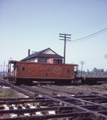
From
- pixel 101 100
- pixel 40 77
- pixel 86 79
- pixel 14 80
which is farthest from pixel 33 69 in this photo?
pixel 101 100

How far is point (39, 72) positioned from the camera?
77.8ft

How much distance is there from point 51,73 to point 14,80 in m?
5.45

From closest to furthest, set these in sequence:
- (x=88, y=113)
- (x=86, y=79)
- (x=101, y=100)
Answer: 1. (x=88, y=113)
2. (x=101, y=100)
3. (x=86, y=79)

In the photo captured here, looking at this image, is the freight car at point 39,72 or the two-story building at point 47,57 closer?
the freight car at point 39,72

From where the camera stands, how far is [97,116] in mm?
4945

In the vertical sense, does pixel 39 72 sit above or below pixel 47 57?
below

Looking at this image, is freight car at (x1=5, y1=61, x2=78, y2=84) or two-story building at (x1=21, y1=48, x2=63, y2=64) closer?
freight car at (x1=5, y1=61, x2=78, y2=84)

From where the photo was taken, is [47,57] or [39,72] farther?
[47,57]

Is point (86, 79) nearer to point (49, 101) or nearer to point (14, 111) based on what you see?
point (49, 101)

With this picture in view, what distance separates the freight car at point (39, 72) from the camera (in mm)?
22438

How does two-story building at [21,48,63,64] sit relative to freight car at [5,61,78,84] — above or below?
above

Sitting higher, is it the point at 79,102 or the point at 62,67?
the point at 62,67

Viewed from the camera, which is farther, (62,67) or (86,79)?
(86,79)

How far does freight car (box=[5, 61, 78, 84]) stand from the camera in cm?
2244
